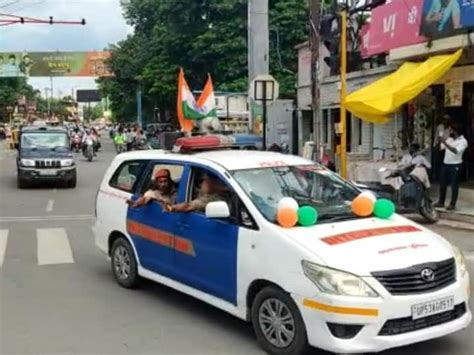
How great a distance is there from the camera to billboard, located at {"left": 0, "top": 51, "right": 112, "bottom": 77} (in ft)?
199

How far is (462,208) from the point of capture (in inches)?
511

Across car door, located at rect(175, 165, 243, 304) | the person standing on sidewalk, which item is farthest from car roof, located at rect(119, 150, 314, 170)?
the person standing on sidewalk

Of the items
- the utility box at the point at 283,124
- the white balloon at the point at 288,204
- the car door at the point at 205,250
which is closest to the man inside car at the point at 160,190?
the car door at the point at 205,250

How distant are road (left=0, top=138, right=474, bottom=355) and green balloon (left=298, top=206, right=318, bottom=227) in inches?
43.1

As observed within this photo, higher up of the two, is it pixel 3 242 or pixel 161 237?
pixel 161 237

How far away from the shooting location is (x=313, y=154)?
17.6m

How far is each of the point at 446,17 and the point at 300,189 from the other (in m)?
8.64

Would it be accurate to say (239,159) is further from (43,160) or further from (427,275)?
(43,160)

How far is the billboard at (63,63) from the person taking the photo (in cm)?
6069

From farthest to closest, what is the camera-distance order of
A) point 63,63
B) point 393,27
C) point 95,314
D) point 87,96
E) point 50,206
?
point 87,96 < point 63,63 < point 50,206 < point 393,27 < point 95,314

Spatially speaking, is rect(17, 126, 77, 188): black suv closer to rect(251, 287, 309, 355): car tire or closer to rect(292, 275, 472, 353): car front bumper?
rect(251, 287, 309, 355): car tire

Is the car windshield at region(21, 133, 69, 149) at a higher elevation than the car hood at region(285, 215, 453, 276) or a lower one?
higher

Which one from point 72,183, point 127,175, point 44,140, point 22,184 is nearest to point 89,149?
point 44,140

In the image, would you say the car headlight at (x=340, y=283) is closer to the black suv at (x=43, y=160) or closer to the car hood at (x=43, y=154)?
the black suv at (x=43, y=160)
